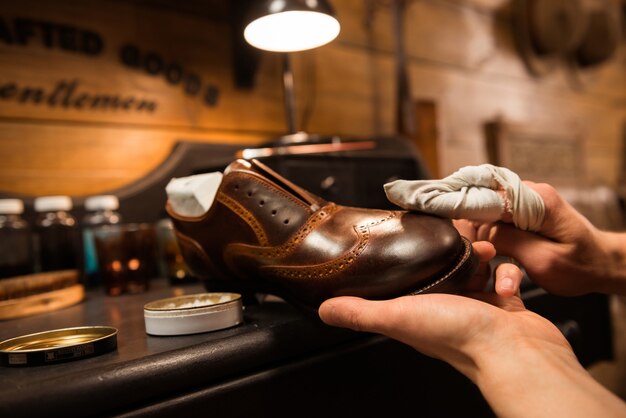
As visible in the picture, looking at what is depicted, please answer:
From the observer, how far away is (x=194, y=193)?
572 mm

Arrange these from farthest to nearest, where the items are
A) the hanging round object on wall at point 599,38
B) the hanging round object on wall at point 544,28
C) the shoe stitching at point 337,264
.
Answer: the hanging round object on wall at point 599,38, the hanging round object on wall at point 544,28, the shoe stitching at point 337,264

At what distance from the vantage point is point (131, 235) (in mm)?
810

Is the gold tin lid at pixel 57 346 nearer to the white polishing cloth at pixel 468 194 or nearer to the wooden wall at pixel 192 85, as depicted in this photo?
the white polishing cloth at pixel 468 194

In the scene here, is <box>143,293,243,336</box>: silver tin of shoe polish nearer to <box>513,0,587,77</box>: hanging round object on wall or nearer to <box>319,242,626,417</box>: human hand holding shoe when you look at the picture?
<box>319,242,626,417</box>: human hand holding shoe

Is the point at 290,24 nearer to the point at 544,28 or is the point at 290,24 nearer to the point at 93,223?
the point at 93,223

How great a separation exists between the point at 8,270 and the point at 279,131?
0.78 meters

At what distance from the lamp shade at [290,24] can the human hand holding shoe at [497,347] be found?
58cm

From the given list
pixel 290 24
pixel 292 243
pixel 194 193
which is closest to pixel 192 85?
pixel 290 24

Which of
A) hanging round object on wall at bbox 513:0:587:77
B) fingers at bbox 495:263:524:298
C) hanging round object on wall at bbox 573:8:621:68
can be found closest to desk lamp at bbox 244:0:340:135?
fingers at bbox 495:263:524:298

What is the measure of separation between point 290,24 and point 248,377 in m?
0.69

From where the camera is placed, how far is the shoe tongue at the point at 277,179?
1.72 ft

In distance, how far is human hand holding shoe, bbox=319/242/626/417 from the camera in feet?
1.14

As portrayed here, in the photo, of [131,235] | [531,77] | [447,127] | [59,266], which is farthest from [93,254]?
[531,77]

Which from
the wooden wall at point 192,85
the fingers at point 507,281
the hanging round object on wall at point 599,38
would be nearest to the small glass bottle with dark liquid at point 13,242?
the wooden wall at point 192,85
